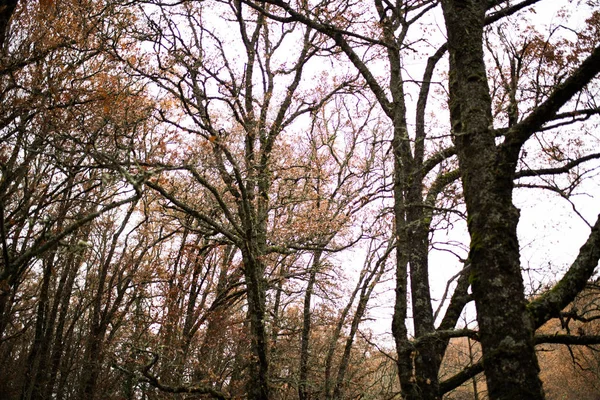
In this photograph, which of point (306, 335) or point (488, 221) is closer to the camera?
point (488, 221)

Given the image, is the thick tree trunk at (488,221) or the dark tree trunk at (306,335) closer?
the thick tree trunk at (488,221)

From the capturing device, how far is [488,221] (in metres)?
2.92

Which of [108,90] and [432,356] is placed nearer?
[432,356]

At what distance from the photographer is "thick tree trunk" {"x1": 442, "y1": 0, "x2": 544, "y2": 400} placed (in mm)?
2564

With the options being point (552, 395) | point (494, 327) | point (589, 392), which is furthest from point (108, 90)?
point (552, 395)

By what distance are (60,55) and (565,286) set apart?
8194mm

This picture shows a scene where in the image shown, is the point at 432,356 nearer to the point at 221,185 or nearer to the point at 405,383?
the point at 405,383

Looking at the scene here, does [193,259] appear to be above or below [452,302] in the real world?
above

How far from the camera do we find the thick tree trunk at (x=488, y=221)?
8.41 feet

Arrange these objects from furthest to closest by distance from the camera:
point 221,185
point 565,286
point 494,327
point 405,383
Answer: point 221,185, point 405,383, point 565,286, point 494,327

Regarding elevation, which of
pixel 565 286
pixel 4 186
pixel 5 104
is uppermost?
pixel 5 104

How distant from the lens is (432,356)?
481cm

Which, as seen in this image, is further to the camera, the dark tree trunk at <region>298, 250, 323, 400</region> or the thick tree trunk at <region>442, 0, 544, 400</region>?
the dark tree trunk at <region>298, 250, 323, 400</region>

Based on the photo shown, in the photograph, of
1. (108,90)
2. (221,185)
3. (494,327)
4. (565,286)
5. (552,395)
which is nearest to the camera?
(494,327)
